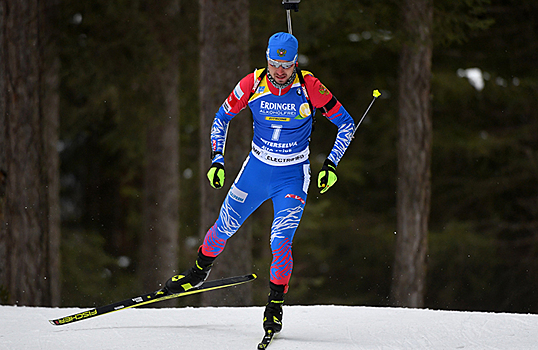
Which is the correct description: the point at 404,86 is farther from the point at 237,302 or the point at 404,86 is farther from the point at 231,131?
the point at 237,302

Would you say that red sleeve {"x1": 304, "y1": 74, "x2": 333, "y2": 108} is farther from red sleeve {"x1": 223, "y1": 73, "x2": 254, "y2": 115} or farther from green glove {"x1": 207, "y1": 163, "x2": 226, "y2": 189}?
green glove {"x1": 207, "y1": 163, "x2": 226, "y2": 189}

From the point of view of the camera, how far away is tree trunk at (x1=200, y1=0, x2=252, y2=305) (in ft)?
24.6

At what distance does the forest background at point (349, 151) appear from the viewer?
10287 millimetres

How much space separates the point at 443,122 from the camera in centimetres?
1469

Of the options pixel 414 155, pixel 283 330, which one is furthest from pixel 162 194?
pixel 283 330

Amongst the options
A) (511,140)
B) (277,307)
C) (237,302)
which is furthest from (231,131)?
(511,140)

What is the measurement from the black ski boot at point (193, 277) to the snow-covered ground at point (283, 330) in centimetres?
41

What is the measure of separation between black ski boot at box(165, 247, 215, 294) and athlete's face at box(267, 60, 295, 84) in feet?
5.70

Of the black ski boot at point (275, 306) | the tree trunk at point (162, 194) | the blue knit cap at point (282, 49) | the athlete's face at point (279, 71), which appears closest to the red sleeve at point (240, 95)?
the athlete's face at point (279, 71)

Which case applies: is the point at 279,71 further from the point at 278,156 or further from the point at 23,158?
the point at 23,158

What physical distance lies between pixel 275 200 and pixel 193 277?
109 cm

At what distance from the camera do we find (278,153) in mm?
5172

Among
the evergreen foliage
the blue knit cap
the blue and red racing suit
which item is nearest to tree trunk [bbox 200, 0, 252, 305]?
the evergreen foliage

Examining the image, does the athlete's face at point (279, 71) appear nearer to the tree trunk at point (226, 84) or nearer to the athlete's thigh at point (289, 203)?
the athlete's thigh at point (289, 203)
